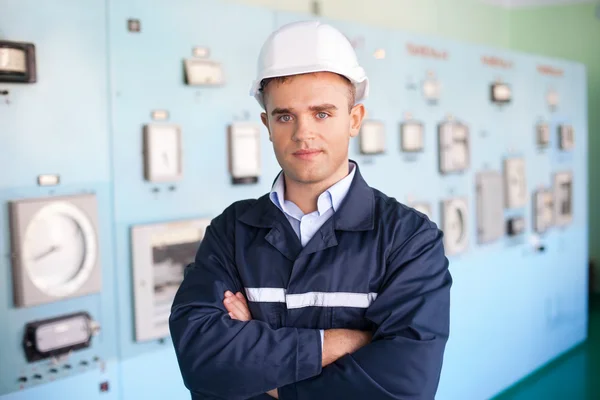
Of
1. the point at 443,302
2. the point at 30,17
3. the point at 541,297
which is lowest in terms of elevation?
the point at 541,297

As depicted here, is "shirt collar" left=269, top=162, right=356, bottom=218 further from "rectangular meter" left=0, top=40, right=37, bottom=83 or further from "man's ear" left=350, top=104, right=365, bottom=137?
"rectangular meter" left=0, top=40, right=37, bottom=83

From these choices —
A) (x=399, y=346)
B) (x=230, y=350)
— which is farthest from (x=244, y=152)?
(x=399, y=346)

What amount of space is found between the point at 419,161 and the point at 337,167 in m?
2.09

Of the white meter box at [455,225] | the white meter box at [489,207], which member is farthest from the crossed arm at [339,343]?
the white meter box at [489,207]

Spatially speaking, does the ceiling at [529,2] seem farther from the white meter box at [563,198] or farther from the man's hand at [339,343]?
the man's hand at [339,343]

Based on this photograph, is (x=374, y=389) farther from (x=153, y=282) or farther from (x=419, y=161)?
(x=419, y=161)

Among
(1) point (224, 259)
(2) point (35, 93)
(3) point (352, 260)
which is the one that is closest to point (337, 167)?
(3) point (352, 260)

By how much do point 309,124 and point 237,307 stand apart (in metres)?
0.46

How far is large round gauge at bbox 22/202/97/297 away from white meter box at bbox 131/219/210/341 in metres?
0.18

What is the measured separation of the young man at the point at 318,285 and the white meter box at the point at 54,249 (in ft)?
2.41

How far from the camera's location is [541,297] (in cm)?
455

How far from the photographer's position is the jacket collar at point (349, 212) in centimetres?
144

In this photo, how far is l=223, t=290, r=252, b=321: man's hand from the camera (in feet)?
4.82

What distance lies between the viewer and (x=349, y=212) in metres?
1.45
